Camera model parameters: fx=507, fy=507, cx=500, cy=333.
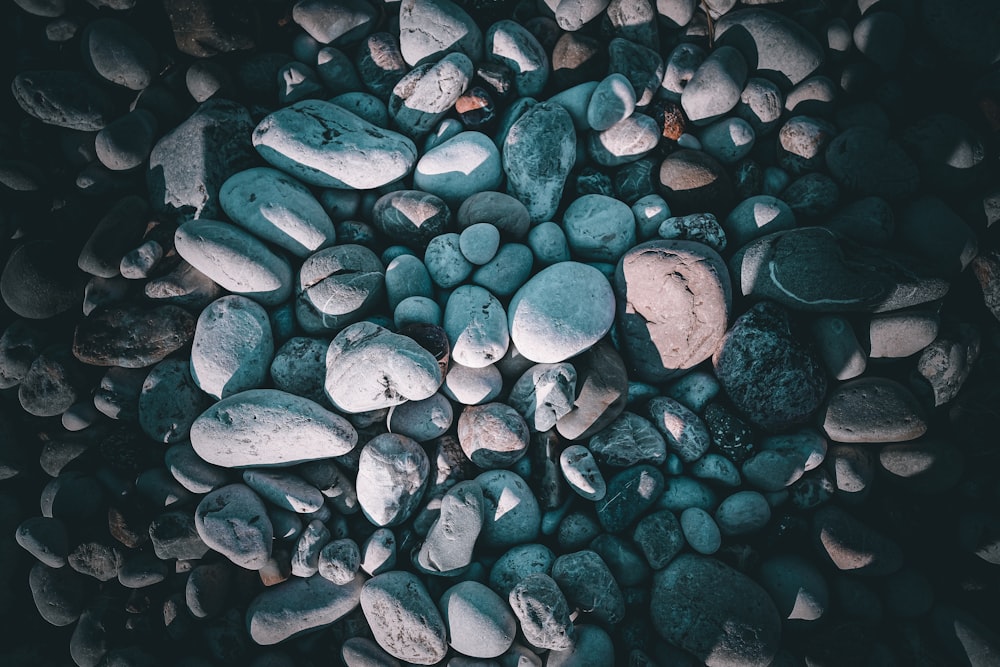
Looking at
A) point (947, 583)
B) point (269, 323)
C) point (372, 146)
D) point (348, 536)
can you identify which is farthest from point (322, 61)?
point (947, 583)

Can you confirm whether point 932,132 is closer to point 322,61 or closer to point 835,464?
point 835,464

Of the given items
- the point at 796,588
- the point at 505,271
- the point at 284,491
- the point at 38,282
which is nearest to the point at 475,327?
the point at 505,271

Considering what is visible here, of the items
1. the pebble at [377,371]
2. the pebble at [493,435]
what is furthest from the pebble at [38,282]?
the pebble at [493,435]

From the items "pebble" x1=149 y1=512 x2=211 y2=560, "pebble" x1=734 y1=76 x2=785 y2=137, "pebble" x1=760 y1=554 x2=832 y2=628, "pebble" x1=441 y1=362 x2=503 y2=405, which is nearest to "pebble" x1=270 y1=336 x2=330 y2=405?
"pebble" x1=441 y1=362 x2=503 y2=405

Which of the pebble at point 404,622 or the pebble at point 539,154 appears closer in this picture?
the pebble at point 404,622

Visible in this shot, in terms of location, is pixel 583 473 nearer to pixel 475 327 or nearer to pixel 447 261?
pixel 475 327

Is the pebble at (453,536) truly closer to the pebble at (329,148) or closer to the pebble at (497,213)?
the pebble at (497,213)
